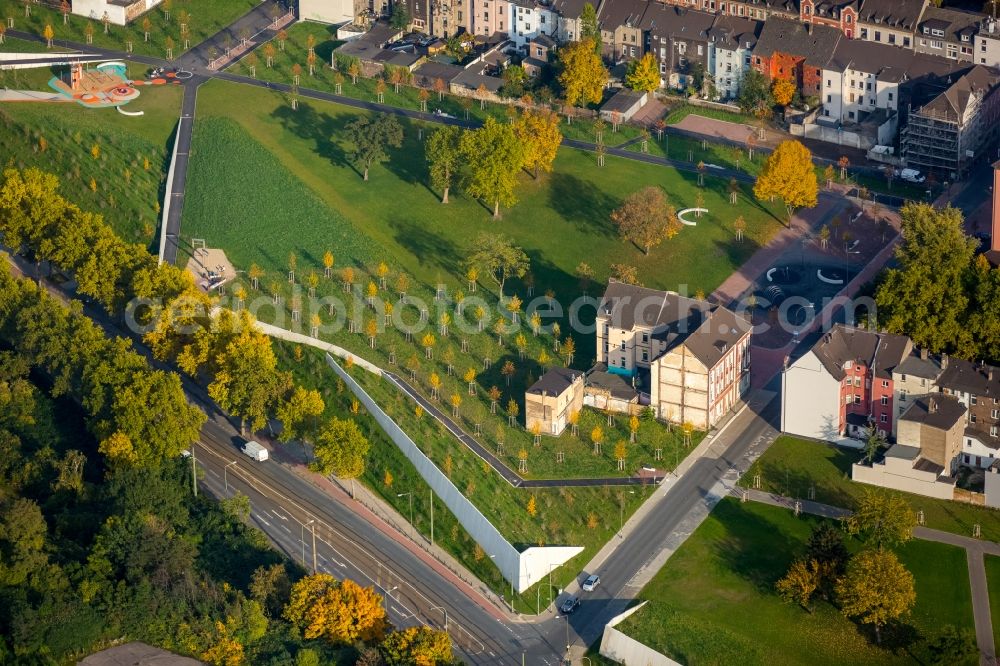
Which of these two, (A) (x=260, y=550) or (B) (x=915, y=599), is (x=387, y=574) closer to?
(A) (x=260, y=550)

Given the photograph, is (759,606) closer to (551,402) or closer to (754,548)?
(754,548)

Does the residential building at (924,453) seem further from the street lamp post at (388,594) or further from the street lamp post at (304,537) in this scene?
the street lamp post at (304,537)

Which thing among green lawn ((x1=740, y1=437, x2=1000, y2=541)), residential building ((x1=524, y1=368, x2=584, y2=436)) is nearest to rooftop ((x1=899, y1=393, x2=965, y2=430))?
green lawn ((x1=740, y1=437, x2=1000, y2=541))

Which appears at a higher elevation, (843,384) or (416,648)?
(843,384)

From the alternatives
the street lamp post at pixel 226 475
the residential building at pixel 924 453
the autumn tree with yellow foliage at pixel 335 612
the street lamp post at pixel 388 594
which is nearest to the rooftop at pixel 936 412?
the residential building at pixel 924 453

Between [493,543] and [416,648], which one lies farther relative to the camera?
[493,543]

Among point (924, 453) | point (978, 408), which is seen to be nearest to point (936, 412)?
point (924, 453)
